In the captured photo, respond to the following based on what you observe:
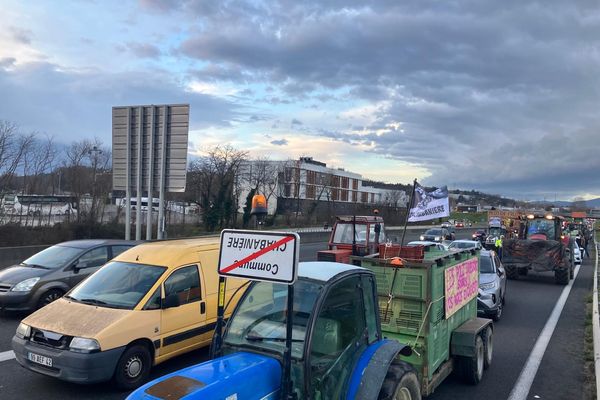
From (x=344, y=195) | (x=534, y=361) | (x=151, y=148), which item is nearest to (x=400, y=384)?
(x=534, y=361)

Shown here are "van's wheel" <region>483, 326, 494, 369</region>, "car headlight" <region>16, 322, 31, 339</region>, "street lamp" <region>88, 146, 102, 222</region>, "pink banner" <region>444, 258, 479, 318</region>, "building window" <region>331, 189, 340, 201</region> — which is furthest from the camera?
"building window" <region>331, 189, 340, 201</region>

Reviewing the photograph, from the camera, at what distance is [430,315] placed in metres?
5.74

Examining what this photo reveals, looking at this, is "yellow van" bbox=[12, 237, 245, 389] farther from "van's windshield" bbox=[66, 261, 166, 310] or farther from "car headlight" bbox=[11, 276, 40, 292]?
"car headlight" bbox=[11, 276, 40, 292]

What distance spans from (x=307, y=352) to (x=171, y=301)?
11.6ft

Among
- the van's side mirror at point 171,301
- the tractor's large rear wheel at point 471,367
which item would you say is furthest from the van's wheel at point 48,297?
the tractor's large rear wheel at point 471,367

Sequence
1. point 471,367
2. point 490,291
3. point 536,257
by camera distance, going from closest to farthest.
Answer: point 471,367 → point 490,291 → point 536,257

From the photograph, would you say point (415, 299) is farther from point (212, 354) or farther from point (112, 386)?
point (112, 386)

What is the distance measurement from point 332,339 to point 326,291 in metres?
0.45

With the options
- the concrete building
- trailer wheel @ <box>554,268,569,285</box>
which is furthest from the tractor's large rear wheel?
the concrete building

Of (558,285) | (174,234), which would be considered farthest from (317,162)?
(558,285)

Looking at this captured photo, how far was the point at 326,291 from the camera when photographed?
395cm

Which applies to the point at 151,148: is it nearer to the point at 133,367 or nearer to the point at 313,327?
the point at 133,367

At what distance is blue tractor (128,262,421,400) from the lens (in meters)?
3.19

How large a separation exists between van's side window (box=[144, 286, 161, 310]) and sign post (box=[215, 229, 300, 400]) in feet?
10.8
